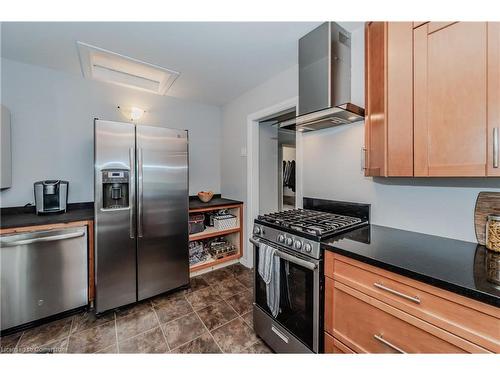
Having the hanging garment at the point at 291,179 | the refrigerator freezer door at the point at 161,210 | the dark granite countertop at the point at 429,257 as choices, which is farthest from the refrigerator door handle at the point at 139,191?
the hanging garment at the point at 291,179

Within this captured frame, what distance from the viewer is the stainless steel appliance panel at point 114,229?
185 centimetres

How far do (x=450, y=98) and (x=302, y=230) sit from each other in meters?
1.01

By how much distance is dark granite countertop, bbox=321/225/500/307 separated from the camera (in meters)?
0.78

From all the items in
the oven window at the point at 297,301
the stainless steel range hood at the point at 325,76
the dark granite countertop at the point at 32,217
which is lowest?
the oven window at the point at 297,301

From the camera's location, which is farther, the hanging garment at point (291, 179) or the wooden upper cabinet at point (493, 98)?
the hanging garment at point (291, 179)

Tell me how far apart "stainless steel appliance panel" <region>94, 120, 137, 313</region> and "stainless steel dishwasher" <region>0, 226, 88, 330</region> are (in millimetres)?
151

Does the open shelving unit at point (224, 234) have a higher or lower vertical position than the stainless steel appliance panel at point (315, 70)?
lower

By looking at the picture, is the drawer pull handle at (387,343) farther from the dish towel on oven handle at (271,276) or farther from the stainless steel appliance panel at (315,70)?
the stainless steel appliance panel at (315,70)

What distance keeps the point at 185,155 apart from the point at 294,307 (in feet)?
5.65

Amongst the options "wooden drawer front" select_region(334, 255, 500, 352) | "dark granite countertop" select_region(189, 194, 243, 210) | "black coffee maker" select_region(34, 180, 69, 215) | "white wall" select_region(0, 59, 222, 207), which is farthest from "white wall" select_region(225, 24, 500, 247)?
"black coffee maker" select_region(34, 180, 69, 215)

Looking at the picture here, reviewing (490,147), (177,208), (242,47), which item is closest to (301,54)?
(242,47)

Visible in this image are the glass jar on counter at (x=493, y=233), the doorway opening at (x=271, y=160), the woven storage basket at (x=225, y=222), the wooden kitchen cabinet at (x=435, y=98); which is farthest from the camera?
the doorway opening at (x=271, y=160)

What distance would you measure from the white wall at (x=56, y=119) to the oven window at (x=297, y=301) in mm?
2359

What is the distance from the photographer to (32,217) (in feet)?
6.13
